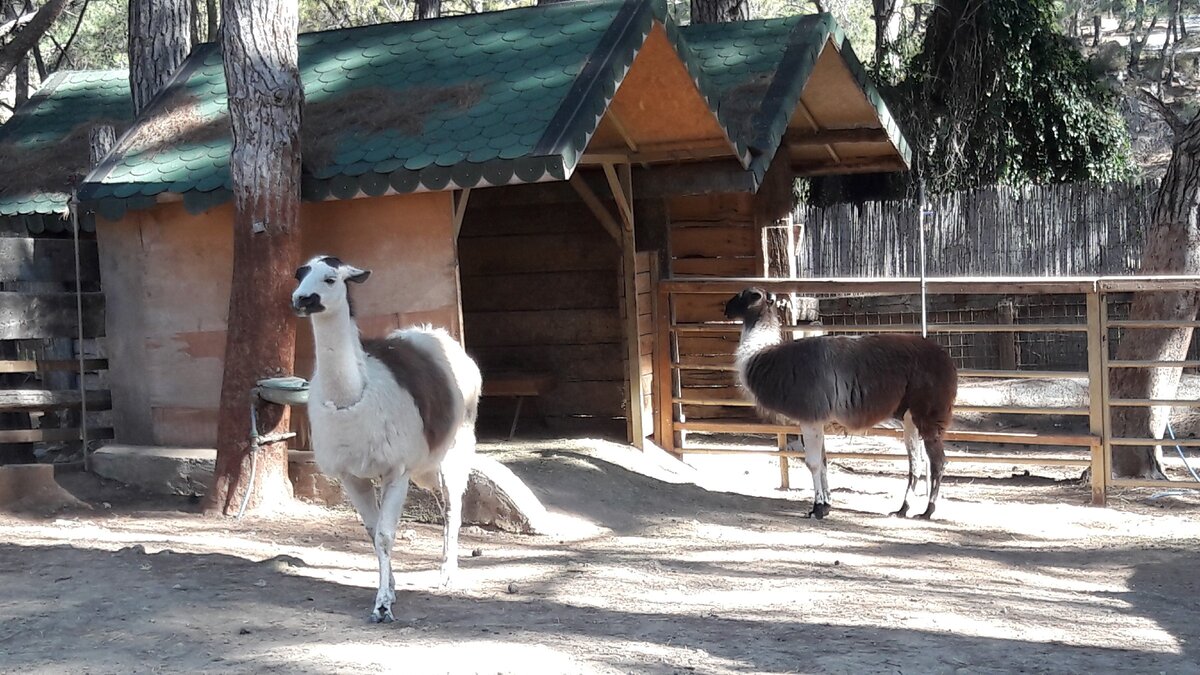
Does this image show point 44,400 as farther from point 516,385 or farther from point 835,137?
point 835,137

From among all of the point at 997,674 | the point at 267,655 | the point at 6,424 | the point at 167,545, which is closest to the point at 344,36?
the point at 6,424

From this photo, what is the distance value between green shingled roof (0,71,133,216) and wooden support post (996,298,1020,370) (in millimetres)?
10155

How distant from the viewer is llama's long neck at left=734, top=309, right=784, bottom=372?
9727mm

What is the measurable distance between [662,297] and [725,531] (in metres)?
2.99

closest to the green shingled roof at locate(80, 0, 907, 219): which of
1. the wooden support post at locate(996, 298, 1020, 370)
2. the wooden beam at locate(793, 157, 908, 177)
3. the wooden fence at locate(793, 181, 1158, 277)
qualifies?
the wooden beam at locate(793, 157, 908, 177)

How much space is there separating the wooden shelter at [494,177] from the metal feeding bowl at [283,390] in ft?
2.66

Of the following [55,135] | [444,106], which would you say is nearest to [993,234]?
[444,106]

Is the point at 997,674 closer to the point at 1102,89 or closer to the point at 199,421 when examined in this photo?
the point at 199,421

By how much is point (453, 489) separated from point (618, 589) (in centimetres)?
106

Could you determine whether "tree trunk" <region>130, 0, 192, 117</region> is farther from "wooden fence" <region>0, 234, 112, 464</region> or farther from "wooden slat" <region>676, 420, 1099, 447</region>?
"wooden slat" <region>676, 420, 1099, 447</region>

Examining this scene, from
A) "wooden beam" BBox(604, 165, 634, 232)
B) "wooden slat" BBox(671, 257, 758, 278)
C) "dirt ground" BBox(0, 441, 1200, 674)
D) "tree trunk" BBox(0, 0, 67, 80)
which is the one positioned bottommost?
"dirt ground" BBox(0, 441, 1200, 674)

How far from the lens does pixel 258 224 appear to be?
8078 mm

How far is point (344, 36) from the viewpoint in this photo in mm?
10656

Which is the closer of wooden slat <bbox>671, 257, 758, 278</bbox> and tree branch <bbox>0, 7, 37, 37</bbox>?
wooden slat <bbox>671, 257, 758, 278</bbox>
